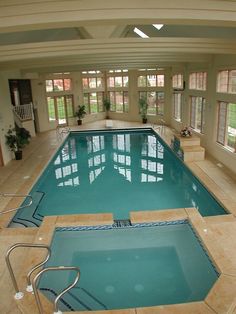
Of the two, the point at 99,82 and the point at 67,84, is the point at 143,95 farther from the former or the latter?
the point at 67,84

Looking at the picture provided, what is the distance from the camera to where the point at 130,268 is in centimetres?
488

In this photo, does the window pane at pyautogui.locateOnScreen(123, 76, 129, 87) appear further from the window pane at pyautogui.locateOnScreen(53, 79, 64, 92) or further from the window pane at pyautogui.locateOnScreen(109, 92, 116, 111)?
the window pane at pyautogui.locateOnScreen(53, 79, 64, 92)

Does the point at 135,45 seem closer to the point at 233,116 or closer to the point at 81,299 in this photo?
the point at 233,116

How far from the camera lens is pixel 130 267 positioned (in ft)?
16.1

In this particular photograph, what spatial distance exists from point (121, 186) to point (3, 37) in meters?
5.54

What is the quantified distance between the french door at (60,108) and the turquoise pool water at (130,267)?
13.1 meters

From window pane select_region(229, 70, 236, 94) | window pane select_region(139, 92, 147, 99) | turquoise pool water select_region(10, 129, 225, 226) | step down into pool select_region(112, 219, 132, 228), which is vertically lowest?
turquoise pool water select_region(10, 129, 225, 226)

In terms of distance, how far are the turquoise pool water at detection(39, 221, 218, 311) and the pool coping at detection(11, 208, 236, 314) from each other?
166 mm

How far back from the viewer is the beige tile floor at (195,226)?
138 inches

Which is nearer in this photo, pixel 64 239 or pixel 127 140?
pixel 64 239

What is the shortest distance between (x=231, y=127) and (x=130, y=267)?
6320 mm

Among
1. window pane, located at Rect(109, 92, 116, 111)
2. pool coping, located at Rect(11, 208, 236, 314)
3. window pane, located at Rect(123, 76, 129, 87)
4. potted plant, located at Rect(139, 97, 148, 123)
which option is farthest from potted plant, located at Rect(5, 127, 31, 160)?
window pane, located at Rect(109, 92, 116, 111)

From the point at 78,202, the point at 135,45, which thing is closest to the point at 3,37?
the point at 135,45

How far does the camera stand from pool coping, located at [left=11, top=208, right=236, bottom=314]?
3.47 metres
